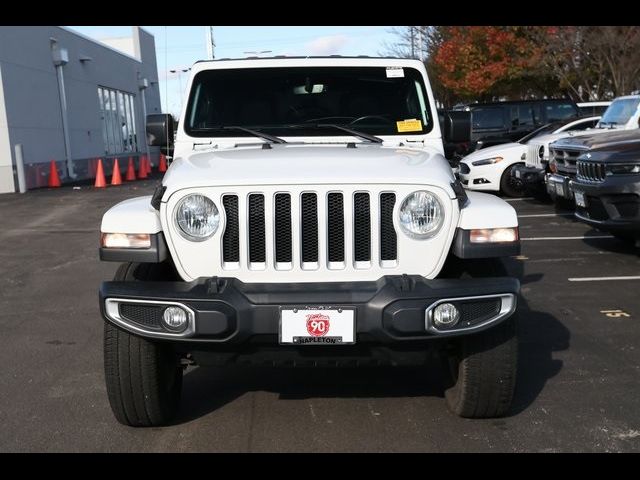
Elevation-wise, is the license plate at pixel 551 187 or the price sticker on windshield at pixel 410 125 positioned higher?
the price sticker on windshield at pixel 410 125

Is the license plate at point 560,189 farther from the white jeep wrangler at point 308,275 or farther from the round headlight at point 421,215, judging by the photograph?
the round headlight at point 421,215

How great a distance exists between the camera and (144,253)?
3.53 meters

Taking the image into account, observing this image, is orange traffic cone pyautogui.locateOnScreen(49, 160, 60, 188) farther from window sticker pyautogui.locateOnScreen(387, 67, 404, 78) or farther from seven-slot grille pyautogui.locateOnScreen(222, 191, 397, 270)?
seven-slot grille pyautogui.locateOnScreen(222, 191, 397, 270)

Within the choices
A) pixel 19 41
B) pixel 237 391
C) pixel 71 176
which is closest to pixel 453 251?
pixel 237 391

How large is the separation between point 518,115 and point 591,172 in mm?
10282

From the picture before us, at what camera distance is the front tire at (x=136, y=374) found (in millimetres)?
3637

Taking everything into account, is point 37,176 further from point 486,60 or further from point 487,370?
point 487,370

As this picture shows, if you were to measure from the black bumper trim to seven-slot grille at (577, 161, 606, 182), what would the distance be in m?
5.77

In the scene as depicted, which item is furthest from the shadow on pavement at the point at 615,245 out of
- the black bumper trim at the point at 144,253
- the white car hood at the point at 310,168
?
the black bumper trim at the point at 144,253

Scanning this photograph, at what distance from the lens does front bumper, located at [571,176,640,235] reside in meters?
7.54

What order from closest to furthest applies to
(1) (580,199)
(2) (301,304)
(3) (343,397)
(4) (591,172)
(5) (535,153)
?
(2) (301,304) → (3) (343,397) → (4) (591,172) → (1) (580,199) → (5) (535,153)

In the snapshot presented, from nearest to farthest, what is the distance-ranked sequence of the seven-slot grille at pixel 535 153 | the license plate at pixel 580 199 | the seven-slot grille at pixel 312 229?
the seven-slot grille at pixel 312 229
the license plate at pixel 580 199
the seven-slot grille at pixel 535 153

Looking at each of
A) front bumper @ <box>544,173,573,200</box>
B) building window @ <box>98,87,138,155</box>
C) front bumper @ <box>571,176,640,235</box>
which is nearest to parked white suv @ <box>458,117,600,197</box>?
front bumper @ <box>544,173,573,200</box>

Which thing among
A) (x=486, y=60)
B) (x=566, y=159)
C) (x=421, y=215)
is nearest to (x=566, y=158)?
(x=566, y=159)
